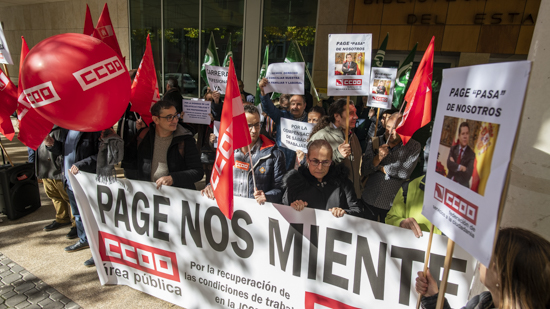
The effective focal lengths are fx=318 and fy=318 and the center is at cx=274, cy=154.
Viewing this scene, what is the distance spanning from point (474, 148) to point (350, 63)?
2.39 meters

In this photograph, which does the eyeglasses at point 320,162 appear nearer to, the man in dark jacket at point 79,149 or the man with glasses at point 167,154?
the man with glasses at point 167,154

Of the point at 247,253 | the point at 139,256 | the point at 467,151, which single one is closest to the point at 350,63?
the point at 247,253

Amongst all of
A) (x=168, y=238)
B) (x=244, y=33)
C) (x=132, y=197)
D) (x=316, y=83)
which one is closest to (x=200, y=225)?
(x=168, y=238)

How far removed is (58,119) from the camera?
2580 mm

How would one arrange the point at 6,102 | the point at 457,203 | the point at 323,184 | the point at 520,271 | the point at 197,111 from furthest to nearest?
the point at 197,111, the point at 6,102, the point at 323,184, the point at 457,203, the point at 520,271

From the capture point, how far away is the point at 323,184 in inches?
101

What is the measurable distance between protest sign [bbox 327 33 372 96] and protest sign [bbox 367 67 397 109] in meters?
1.46

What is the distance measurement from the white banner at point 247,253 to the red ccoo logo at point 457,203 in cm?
69

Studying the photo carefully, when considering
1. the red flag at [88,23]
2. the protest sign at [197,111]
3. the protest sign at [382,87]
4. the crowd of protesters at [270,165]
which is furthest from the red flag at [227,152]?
the red flag at [88,23]

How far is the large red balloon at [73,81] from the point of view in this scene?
95.7 inches

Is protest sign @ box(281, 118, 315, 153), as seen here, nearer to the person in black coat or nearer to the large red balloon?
the person in black coat

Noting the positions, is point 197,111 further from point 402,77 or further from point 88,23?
point 402,77

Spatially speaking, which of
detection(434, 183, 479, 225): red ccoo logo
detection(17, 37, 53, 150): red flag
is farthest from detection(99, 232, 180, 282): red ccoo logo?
detection(434, 183, 479, 225): red ccoo logo

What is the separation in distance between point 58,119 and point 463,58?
8837mm
